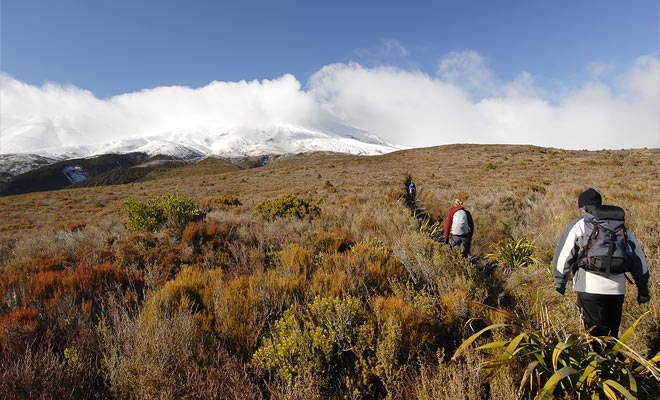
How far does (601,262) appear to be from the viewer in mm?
3229

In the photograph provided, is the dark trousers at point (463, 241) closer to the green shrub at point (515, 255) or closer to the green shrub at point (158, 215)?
the green shrub at point (515, 255)

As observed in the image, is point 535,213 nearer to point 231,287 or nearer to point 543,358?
point 543,358

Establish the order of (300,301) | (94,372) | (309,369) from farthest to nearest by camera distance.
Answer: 1. (300,301)
2. (94,372)
3. (309,369)

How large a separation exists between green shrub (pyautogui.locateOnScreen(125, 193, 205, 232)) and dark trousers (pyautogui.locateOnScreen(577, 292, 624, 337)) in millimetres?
8119

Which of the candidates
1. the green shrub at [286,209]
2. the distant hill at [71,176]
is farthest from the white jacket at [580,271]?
the distant hill at [71,176]

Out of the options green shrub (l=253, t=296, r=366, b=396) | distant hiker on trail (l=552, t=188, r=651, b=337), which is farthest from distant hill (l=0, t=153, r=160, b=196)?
distant hiker on trail (l=552, t=188, r=651, b=337)

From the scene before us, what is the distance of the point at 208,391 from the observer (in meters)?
2.20

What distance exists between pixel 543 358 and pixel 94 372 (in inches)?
146

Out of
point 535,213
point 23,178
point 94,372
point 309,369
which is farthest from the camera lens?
point 23,178

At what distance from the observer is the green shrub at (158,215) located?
790 cm

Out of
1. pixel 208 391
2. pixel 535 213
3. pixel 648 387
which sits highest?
pixel 535 213

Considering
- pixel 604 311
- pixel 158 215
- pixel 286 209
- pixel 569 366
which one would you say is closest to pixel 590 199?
pixel 604 311

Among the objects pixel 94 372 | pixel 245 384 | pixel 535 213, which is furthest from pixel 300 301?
pixel 535 213

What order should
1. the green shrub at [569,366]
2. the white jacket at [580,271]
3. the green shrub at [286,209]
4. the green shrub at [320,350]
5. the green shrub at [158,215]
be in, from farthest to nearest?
the green shrub at [286,209], the green shrub at [158,215], the white jacket at [580,271], the green shrub at [320,350], the green shrub at [569,366]
